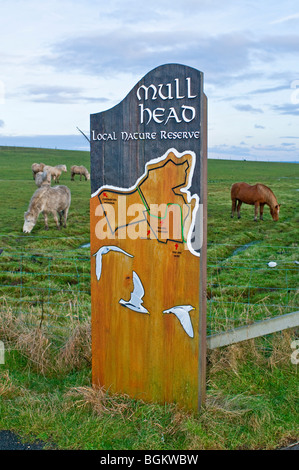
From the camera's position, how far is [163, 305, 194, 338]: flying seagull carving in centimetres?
403

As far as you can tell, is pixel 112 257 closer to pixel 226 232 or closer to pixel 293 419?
pixel 293 419

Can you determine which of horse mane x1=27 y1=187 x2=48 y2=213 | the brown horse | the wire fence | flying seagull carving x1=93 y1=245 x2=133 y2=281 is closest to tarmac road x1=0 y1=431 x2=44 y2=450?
flying seagull carving x1=93 y1=245 x2=133 y2=281

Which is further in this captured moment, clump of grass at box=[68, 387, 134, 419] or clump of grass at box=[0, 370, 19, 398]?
clump of grass at box=[0, 370, 19, 398]

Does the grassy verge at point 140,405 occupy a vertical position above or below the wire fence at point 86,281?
below

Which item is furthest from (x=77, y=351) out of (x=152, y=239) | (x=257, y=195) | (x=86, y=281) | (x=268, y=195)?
(x=268, y=195)

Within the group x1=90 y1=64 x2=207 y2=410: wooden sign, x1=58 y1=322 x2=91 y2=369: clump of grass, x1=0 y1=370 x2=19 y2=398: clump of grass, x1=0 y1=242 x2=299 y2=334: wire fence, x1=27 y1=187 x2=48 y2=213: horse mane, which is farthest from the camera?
x1=27 y1=187 x2=48 y2=213: horse mane

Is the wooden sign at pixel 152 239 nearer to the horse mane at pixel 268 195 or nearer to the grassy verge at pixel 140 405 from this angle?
the grassy verge at pixel 140 405

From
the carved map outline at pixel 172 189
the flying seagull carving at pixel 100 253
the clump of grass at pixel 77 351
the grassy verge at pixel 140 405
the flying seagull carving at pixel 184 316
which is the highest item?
the carved map outline at pixel 172 189

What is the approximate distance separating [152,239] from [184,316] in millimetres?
751

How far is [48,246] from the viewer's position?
14258mm

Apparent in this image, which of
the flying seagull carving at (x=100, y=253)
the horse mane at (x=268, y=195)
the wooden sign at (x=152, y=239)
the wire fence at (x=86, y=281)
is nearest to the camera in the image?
the wooden sign at (x=152, y=239)

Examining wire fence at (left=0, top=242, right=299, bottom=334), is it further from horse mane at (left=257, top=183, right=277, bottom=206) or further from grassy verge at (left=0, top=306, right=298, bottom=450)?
horse mane at (left=257, top=183, right=277, bottom=206)

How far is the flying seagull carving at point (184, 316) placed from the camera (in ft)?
13.2

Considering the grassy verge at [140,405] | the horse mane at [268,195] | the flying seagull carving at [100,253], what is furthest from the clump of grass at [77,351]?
the horse mane at [268,195]
